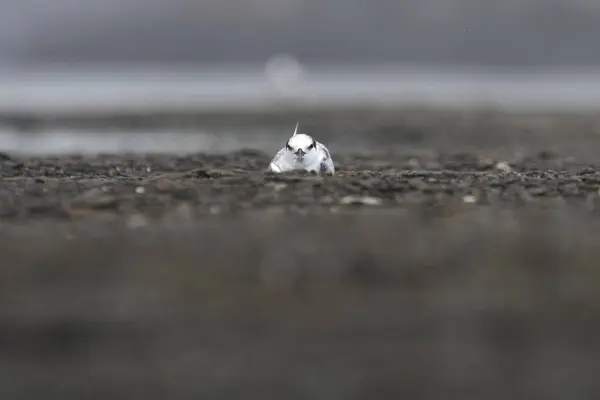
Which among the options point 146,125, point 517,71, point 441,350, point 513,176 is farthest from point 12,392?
point 517,71

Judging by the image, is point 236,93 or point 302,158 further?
point 236,93

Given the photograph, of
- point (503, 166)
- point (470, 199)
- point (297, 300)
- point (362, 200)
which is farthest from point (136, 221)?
point (503, 166)

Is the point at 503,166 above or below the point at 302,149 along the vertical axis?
below

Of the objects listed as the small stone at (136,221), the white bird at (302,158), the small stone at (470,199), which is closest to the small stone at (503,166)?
the white bird at (302,158)

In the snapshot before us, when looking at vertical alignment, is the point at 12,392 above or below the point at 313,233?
below

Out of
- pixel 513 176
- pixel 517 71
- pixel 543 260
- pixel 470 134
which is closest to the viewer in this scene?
pixel 543 260

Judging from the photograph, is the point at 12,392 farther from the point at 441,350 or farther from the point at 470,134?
the point at 470,134

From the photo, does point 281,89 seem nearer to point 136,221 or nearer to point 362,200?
point 362,200

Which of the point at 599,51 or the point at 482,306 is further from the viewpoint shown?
the point at 599,51
